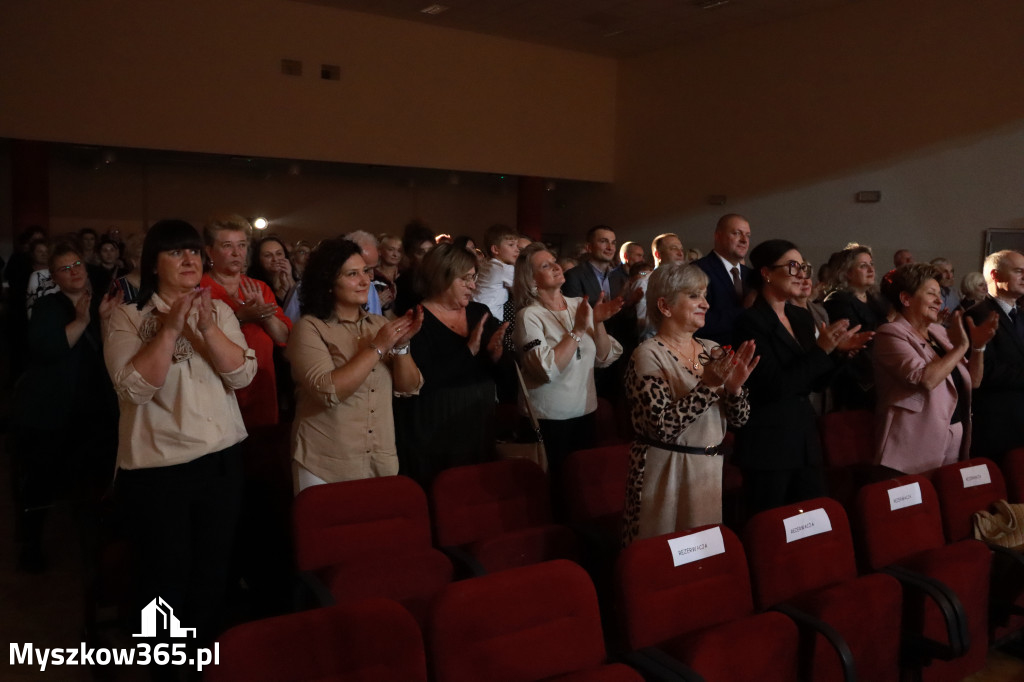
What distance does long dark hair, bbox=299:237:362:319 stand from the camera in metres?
2.66

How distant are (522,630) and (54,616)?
2125 mm

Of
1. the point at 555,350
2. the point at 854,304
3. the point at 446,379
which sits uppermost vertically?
the point at 854,304

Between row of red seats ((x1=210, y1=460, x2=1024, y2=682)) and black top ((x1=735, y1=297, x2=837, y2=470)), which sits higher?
black top ((x1=735, y1=297, x2=837, y2=470))

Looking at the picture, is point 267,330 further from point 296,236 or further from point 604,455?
point 296,236

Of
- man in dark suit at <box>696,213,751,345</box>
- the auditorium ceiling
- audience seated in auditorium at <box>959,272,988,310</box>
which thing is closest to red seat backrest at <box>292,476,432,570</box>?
man in dark suit at <box>696,213,751,345</box>

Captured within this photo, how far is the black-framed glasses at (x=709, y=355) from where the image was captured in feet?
8.37

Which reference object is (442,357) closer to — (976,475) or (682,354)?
(682,354)

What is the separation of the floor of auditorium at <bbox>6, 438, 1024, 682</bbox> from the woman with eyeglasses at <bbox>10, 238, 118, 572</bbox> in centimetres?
13

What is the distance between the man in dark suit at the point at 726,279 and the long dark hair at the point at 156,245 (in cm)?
239

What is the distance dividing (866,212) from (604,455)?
7506 mm

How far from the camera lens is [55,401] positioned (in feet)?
11.3

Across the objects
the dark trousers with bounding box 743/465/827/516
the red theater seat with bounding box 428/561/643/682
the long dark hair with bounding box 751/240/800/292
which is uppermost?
the long dark hair with bounding box 751/240/800/292

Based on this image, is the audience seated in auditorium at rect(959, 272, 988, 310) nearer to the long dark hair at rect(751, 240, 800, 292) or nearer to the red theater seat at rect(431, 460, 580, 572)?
the long dark hair at rect(751, 240, 800, 292)

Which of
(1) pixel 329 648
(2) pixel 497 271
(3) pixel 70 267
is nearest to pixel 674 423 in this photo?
(1) pixel 329 648
